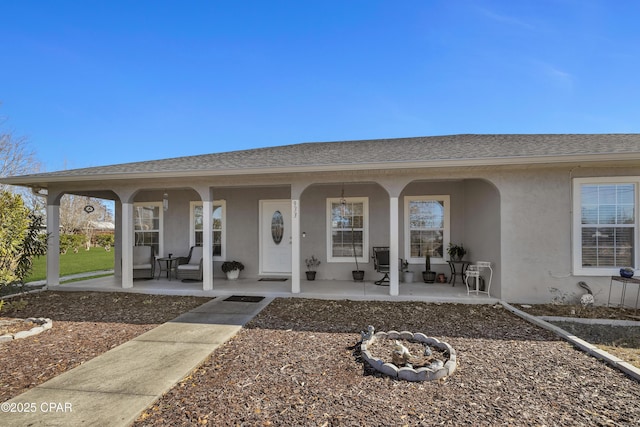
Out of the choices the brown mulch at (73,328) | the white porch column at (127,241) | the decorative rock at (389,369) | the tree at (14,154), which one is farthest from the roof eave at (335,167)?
the tree at (14,154)

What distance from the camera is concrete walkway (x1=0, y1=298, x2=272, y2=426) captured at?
2.42m

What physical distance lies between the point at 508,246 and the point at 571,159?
1828 millimetres

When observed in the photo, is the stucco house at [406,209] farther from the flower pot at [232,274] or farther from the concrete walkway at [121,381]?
the concrete walkway at [121,381]

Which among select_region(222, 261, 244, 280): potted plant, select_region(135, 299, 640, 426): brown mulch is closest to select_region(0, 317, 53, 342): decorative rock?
select_region(135, 299, 640, 426): brown mulch

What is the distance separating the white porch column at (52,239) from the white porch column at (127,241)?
1.89 meters

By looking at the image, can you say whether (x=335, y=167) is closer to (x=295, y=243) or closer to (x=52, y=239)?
(x=295, y=243)

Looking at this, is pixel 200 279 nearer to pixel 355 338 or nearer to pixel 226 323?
pixel 226 323

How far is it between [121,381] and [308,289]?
14.1 ft

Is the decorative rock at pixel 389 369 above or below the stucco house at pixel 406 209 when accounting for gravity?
below

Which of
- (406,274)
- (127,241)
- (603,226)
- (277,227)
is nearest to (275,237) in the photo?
(277,227)

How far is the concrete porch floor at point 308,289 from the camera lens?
6.19 metres

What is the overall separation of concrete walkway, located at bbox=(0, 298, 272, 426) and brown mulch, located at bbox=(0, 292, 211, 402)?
258 mm

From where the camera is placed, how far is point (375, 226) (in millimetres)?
8125

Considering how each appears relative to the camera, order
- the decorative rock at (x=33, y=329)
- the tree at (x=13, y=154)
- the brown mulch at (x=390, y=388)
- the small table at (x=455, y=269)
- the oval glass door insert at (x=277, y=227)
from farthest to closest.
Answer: the tree at (x=13, y=154) → the oval glass door insert at (x=277, y=227) → the small table at (x=455, y=269) → the decorative rock at (x=33, y=329) → the brown mulch at (x=390, y=388)
